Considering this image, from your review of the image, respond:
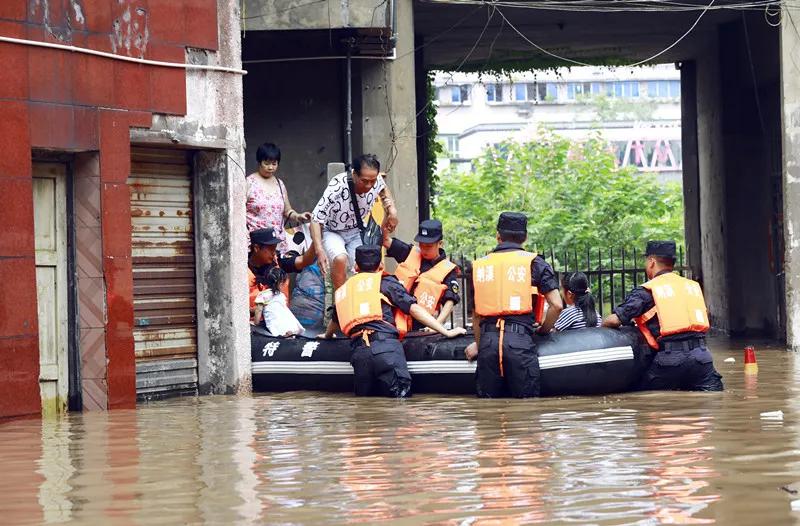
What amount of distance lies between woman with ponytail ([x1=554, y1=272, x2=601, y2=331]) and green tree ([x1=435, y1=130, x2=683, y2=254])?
63.2 feet

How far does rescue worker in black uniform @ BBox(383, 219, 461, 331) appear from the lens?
1300 cm

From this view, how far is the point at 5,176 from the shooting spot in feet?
35.6

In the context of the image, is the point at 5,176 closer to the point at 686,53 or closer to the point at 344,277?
the point at 344,277

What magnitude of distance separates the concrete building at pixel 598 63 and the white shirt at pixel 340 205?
2302 millimetres

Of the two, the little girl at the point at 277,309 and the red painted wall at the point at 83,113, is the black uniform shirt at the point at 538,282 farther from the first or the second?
the red painted wall at the point at 83,113

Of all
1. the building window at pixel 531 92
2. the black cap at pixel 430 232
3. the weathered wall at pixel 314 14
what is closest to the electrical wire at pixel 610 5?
the weathered wall at pixel 314 14

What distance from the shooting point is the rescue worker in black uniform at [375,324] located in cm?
1204

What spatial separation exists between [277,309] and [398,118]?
3496 millimetres

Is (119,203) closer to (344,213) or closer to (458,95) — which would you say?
(344,213)

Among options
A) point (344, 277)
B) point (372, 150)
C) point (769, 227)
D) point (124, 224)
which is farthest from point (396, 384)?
point (769, 227)

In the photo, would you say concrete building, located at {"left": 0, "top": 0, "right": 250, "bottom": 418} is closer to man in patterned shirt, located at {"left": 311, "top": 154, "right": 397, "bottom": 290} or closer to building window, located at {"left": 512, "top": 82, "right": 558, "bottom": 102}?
man in patterned shirt, located at {"left": 311, "top": 154, "right": 397, "bottom": 290}

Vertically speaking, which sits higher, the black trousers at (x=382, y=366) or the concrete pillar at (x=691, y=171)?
the concrete pillar at (x=691, y=171)

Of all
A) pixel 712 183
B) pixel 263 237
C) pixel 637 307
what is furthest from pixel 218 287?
pixel 712 183

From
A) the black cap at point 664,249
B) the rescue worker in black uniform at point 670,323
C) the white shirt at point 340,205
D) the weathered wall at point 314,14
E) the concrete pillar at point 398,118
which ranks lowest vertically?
the rescue worker in black uniform at point 670,323
